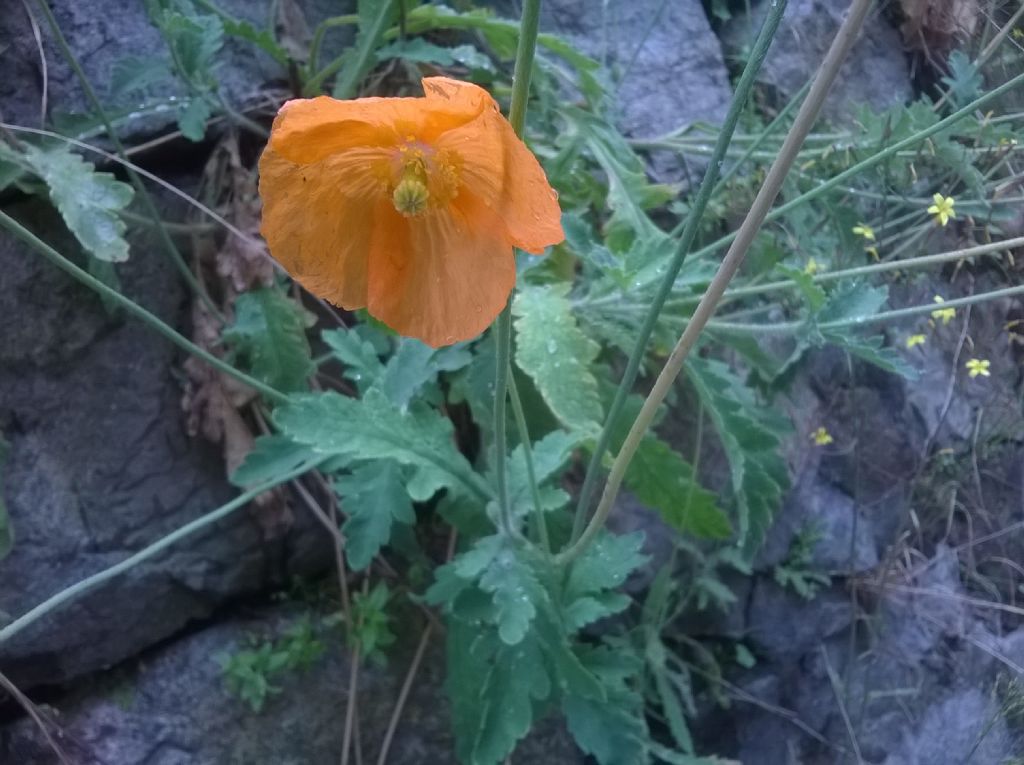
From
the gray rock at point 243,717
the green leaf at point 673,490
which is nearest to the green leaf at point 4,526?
the gray rock at point 243,717

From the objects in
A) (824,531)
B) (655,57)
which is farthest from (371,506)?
(655,57)

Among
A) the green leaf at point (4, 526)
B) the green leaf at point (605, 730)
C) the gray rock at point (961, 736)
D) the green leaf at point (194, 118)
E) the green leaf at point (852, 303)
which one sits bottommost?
the gray rock at point (961, 736)

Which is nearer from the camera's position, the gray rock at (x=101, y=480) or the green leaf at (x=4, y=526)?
the green leaf at (x=4, y=526)

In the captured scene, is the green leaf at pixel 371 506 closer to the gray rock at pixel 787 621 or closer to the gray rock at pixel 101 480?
the gray rock at pixel 101 480

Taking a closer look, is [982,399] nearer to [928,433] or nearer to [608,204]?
[928,433]

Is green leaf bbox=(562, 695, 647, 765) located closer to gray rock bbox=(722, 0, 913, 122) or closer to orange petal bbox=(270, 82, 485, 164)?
orange petal bbox=(270, 82, 485, 164)

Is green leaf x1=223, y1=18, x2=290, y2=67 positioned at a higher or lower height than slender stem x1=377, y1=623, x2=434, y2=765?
higher

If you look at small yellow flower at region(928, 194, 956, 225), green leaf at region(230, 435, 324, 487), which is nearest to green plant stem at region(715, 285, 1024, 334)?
small yellow flower at region(928, 194, 956, 225)
